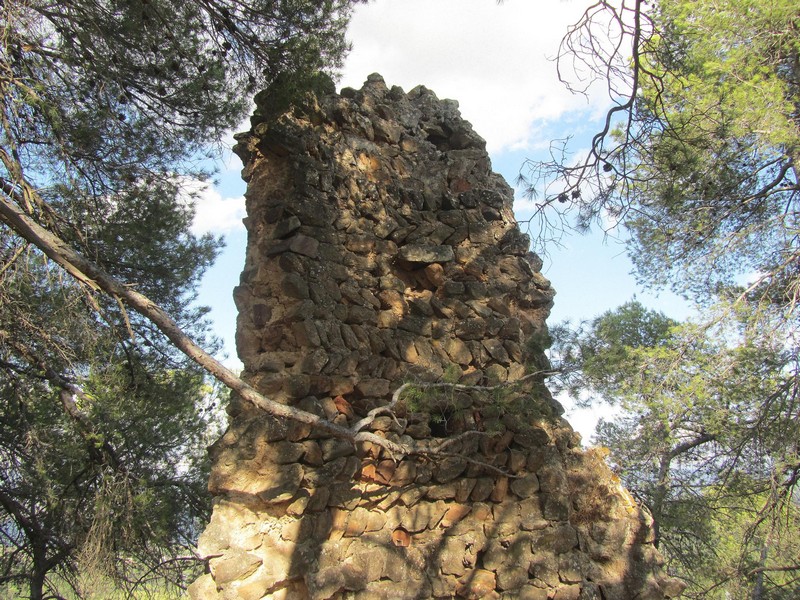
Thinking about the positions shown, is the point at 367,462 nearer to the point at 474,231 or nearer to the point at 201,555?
the point at 201,555

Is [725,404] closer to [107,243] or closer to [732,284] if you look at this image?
[732,284]

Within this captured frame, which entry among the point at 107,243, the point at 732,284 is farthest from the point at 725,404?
the point at 107,243

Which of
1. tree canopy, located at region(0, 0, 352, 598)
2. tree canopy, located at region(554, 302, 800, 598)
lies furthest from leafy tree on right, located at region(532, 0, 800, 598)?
tree canopy, located at region(0, 0, 352, 598)

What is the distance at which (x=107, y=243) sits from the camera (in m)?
4.95

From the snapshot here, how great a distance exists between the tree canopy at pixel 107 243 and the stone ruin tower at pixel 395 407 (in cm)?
73

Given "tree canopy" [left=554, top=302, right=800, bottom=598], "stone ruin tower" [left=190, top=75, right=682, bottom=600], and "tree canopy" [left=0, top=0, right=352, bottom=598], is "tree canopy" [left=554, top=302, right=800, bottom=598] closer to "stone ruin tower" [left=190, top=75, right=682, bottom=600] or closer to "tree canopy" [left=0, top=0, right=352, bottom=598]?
"stone ruin tower" [left=190, top=75, right=682, bottom=600]

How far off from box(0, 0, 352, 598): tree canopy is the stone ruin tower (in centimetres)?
73

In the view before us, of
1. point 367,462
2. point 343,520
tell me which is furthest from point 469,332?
point 343,520

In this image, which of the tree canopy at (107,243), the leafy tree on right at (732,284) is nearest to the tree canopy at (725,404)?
the leafy tree on right at (732,284)

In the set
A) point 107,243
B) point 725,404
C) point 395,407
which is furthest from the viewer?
point 725,404

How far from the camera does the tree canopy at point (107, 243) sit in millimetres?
3912

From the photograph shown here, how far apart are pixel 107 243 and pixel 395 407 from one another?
2790mm

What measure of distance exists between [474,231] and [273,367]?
2.20 metres

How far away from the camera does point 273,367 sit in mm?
3789
